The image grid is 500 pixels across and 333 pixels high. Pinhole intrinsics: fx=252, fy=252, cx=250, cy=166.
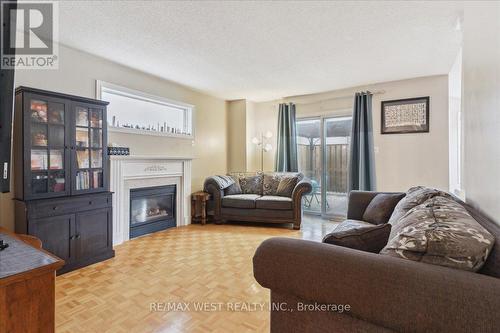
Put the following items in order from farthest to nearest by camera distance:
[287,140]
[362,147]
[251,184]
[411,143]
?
[287,140] < [251,184] < [362,147] < [411,143]

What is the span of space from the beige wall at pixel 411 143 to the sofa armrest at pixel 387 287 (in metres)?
3.89

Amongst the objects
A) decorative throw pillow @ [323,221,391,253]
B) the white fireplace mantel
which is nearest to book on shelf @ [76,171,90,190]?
the white fireplace mantel

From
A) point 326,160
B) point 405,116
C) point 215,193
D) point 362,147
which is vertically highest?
point 405,116

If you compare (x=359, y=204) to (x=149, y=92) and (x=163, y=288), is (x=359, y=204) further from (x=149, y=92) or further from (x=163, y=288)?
(x=149, y=92)

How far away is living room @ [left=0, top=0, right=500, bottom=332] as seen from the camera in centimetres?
96

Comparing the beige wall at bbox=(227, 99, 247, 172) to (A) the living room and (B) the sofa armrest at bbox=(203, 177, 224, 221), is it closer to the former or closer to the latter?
(A) the living room

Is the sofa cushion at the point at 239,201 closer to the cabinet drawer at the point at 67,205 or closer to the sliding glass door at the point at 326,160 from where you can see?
the sliding glass door at the point at 326,160

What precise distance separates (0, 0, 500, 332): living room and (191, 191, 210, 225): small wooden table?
0.12 feet

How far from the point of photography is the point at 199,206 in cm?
465

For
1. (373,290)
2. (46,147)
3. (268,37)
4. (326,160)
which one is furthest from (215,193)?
(373,290)

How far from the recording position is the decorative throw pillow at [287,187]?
15.1ft

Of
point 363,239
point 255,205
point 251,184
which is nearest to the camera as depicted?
point 363,239

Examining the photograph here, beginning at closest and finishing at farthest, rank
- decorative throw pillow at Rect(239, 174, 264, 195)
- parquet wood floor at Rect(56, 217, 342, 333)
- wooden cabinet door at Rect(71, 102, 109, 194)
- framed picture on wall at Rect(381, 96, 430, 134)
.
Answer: parquet wood floor at Rect(56, 217, 342, 333), wooden cabinet door at Rect(71, 102, 109, 194), framed picture on wall at Rect(381, 96, 430, 134), decorative throw pillow at Rect(239, 174, 264, 195)

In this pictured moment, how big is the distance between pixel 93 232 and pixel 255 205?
95.8 inches
